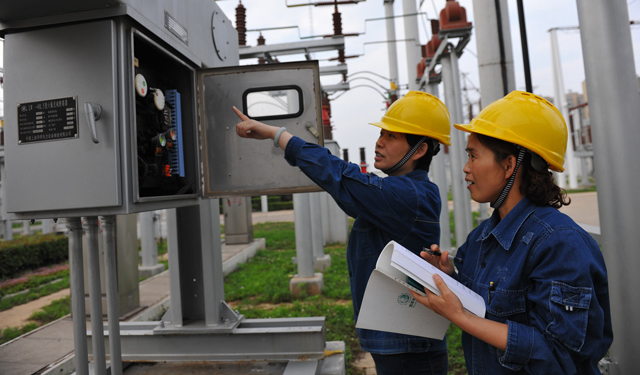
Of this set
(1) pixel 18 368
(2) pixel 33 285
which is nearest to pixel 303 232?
(1) pixel 18 368

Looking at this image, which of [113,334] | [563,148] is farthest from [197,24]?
[563,148]

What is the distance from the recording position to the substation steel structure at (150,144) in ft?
5.90

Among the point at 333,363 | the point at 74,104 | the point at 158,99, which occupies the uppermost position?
the point at 158,99

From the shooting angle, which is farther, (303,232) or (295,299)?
(303,232)

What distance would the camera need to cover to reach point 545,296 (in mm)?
1089

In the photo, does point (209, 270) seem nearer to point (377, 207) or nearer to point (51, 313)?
point (377, 207)

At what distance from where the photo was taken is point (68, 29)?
1.82 metres

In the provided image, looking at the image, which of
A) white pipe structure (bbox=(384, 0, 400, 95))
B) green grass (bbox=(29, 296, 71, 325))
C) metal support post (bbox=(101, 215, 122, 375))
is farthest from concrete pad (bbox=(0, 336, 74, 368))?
white pipe structure (bbox=(384, 0, 400, 95))

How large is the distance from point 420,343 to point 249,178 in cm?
138

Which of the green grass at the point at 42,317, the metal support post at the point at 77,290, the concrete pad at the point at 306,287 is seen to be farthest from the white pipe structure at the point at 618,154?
the green grass at the point at 42,317

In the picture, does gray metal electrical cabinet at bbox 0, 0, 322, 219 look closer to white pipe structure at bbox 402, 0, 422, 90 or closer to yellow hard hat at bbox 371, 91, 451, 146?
yellow hard hat at bbox 371, 91, 451, 146

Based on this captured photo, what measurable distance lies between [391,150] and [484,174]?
59 cm

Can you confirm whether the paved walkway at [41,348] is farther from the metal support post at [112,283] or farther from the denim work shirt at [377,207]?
the denim work shirt at [377,207]

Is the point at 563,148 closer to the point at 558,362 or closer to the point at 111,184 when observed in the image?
the point at 558,362
